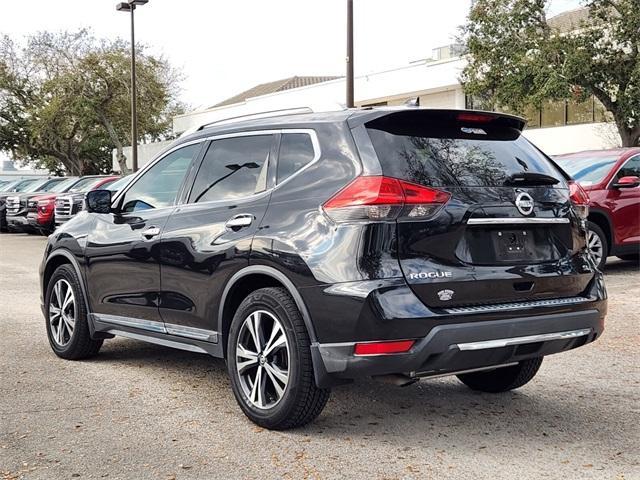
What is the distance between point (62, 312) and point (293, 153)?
2.89 metres

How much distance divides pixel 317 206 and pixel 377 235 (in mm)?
434

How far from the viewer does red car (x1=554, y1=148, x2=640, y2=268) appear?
11.1 metres

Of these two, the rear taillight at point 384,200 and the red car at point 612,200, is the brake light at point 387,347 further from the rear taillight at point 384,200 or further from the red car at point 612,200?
the red car at point 612,200

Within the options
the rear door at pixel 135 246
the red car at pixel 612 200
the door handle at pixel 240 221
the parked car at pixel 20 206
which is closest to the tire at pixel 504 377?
the door handle at pixel 240 221

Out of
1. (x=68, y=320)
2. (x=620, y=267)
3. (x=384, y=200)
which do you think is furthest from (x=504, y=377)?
(x=620, y=267)

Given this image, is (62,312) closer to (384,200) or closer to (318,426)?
(318,426)

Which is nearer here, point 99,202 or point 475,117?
point 475,117

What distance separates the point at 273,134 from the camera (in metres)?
5.13

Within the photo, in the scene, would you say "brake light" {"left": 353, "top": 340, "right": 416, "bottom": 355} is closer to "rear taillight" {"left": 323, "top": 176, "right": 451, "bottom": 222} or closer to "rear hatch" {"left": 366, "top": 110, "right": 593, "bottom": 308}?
"rear hatch" {"left": 366, "top": 110, "right": 593, "bottom": 308}

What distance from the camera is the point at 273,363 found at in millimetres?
4715

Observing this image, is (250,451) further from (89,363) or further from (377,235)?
(89,363)

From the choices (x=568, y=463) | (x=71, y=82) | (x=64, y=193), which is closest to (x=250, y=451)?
(x=568, y=463)

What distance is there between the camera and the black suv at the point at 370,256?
4.23 m

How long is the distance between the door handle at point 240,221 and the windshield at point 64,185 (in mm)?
19085
